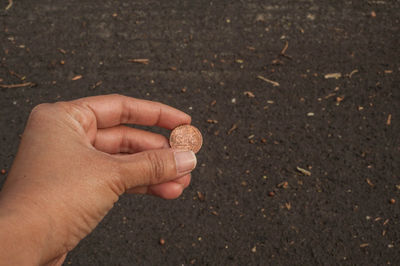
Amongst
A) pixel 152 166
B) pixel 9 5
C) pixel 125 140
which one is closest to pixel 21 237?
pixel 152 166

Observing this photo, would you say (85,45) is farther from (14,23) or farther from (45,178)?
(45,178)

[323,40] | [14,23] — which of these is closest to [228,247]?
[323,40]

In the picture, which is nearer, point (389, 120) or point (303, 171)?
point (303, 171)

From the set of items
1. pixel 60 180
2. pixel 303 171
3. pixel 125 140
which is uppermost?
pixel 60 180

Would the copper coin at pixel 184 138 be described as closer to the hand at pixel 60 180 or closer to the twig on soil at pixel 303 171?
the hand at pixel 60 180

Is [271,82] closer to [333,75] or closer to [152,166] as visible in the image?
[333,75]

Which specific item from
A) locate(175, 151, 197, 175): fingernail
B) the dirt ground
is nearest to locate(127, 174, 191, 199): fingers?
locate(175, 151, 197, 175): fingernail
